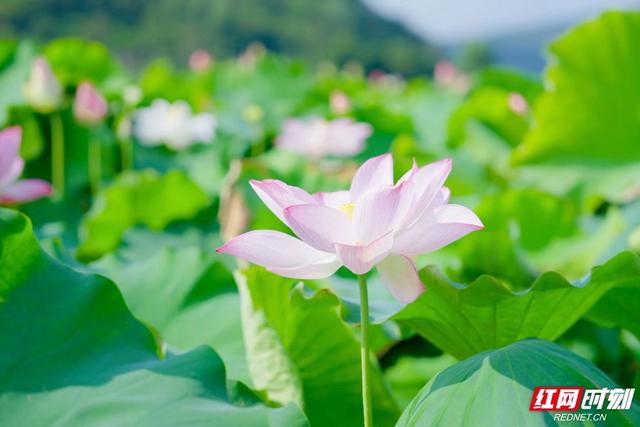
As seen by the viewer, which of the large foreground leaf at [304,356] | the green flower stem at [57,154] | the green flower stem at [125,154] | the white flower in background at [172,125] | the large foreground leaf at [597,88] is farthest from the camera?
the green flower stem at [125,154]

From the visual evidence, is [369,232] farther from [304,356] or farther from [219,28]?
[219,28]

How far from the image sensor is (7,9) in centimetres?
2136

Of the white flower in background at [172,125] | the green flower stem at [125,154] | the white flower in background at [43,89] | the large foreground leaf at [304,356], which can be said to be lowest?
the green flower stem at [125,154]

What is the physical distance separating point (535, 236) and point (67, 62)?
7.37 ft

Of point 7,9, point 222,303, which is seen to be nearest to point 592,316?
point 222,303

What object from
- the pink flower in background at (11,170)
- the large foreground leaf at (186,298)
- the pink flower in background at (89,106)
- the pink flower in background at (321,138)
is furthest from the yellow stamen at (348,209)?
the pink flower in background at (89,106)

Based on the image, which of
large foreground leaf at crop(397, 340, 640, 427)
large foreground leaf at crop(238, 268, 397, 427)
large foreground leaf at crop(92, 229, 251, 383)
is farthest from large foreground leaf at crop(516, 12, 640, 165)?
large foreground leaf at crop(397, 340, 640, 427)

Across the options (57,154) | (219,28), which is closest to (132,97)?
Result: (57,154)

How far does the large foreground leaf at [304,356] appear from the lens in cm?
78

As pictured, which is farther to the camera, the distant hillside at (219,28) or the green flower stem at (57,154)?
the distant hillside at (219,28)

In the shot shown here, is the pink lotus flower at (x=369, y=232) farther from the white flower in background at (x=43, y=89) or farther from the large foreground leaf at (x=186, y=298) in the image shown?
the white flower in background at (x=43, y=89)

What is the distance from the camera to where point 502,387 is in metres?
0.56

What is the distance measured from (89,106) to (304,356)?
126 cm

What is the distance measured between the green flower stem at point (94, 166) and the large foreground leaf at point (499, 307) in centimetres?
138
